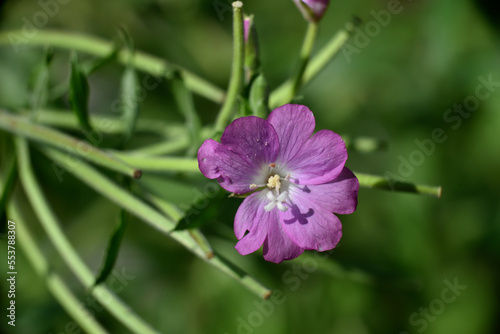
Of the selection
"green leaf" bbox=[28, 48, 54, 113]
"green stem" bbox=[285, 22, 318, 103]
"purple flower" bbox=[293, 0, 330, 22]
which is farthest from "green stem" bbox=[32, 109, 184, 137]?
"purple flower" bbox=[293, 0, 330, 22]

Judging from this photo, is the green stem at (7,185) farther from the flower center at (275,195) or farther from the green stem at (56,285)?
the flower center at (275,195)

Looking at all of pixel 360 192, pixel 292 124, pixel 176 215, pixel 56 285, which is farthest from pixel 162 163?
pixel 360 192

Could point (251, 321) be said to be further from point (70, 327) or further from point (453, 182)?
point (453, 182)

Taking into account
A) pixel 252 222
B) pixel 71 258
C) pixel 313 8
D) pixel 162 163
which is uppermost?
pixel 313 8

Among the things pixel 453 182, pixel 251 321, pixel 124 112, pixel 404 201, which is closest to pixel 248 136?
pixel 124 112

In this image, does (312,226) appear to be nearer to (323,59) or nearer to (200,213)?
(200,213)

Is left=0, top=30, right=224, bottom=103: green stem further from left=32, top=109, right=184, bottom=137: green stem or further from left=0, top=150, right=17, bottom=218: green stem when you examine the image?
left=0, top=150, right=17, bottom=218: green stem
